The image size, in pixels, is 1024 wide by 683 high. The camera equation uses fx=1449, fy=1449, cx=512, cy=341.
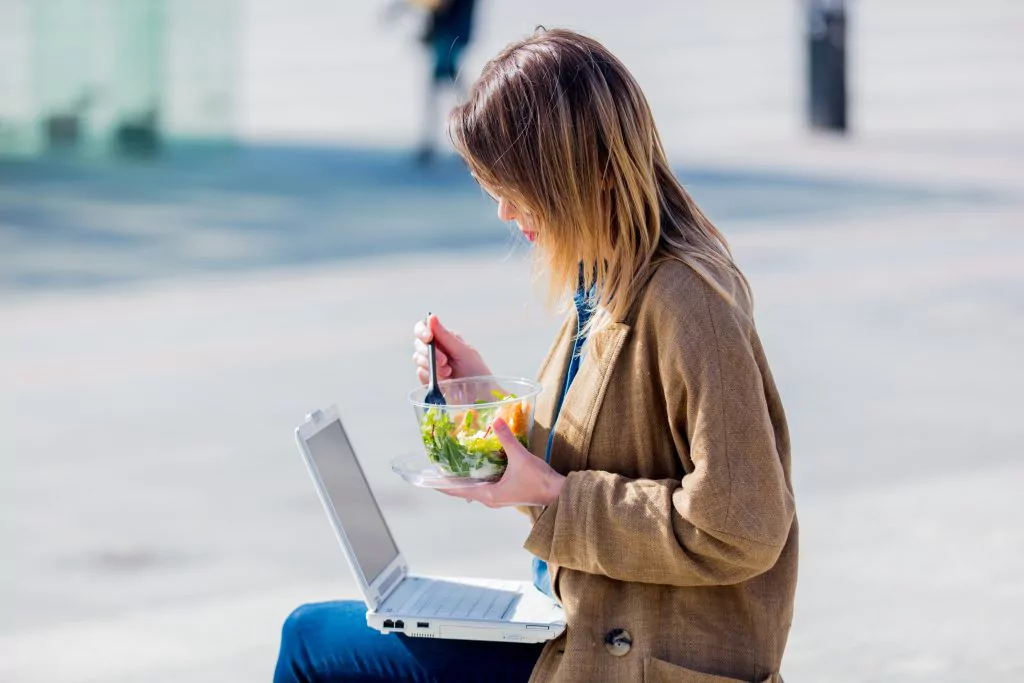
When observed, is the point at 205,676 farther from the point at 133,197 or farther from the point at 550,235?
the point at 133,197

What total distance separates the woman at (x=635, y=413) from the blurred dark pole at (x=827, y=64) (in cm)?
1505

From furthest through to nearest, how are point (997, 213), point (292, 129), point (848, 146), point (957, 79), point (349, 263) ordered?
point (957, 79) → point (292, 129) → point (848, 146) → point (997, 213) → point (349, 263)

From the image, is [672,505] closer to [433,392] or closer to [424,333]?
[433,392]

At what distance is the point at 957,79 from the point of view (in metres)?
22.3

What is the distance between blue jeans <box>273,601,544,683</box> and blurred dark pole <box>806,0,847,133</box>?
15131 millimetres

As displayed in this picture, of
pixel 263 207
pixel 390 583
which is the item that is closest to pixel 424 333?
pixel 390 583

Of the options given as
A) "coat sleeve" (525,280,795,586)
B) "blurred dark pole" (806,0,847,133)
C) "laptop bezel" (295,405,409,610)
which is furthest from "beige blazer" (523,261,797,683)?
"blurred dark pole" (806,0,847,133)

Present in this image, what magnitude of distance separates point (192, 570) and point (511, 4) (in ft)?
81.8

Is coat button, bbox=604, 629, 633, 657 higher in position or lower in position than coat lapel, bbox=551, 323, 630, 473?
lower

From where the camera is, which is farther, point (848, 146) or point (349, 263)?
point (848, 146)

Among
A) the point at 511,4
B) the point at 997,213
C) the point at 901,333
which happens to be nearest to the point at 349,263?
the point at 901,333

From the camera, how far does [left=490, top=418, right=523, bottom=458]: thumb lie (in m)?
2.21

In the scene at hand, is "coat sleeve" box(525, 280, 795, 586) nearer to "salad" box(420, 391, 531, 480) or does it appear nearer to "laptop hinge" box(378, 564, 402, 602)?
"salad" box(420, 391, 531, 480)

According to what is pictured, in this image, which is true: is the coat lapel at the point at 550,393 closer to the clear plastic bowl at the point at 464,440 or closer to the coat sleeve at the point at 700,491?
the clear plastic bowl at the point at 464,440
